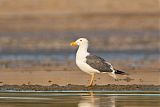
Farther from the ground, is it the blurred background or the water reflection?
the blurred background

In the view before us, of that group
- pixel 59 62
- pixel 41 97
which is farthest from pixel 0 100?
pixel 59 62

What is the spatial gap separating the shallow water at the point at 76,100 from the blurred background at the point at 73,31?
20.3 ft

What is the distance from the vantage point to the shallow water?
13.7 metres

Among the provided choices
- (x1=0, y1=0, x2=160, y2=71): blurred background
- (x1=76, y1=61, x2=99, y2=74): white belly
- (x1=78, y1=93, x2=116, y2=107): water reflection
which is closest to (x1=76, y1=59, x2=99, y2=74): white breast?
(x1=76, y1=61, x2=99, y2=74): white belly

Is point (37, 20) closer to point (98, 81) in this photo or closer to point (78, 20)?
point (78, 20)

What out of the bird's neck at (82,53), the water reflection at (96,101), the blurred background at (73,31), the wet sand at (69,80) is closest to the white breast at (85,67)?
the bird's neck at (82,53)

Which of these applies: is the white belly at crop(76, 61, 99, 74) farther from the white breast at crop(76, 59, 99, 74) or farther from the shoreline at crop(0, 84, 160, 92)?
the shoreline at crop(0, 84, 160, 92)

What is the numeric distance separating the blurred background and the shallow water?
6.19 metres

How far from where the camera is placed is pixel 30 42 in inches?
1248

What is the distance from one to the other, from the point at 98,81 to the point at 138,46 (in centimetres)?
1196

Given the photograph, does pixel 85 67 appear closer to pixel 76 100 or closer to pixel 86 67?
pixel 86 67

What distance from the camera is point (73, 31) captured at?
3744 cm

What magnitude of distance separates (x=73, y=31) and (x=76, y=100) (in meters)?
23.2

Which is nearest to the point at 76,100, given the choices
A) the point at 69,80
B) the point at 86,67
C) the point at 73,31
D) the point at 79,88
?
the point at 79,88
